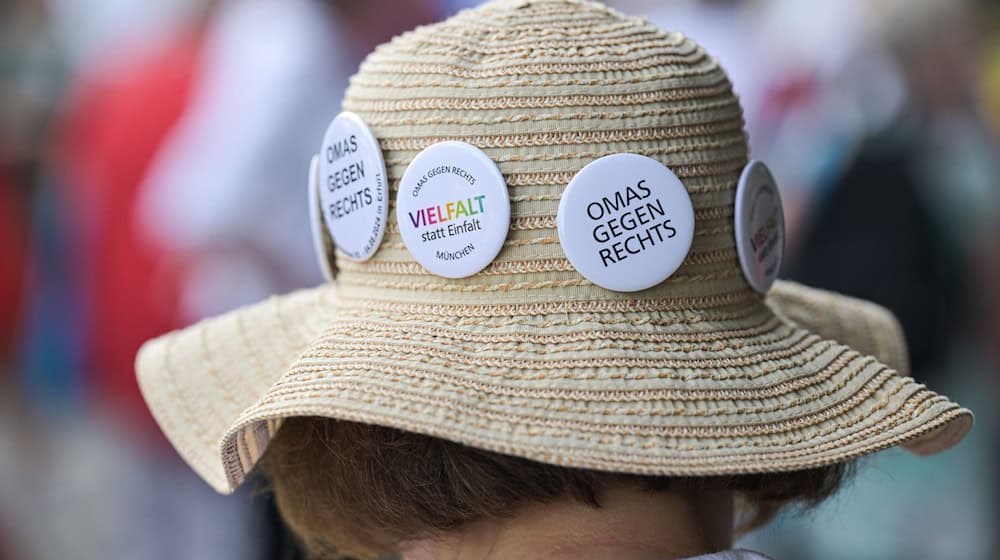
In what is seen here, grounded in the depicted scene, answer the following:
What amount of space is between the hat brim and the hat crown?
0.03m

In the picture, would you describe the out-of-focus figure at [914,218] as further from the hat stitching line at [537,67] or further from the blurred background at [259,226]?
the hat stitching line at [537,67]

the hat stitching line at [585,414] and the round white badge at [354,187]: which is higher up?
the round white badge at [354,187]

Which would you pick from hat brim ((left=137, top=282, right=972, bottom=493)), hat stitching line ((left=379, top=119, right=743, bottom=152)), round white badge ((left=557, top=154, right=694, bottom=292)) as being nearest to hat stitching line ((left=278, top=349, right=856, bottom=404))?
hat brim ((left=137, top=282, right=972, bottom=493))

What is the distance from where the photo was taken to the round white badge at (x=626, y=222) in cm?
103

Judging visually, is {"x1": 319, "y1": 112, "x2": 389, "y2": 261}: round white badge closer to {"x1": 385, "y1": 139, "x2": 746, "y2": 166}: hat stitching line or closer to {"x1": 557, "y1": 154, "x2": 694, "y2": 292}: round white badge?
{"x1": 385, "y1": 139, "x2": 746, "y2": 166}: hat stitching line

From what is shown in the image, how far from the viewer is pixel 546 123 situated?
1.04 metres

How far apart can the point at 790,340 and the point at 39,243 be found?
105 inches

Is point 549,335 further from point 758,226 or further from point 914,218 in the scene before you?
point 914,218

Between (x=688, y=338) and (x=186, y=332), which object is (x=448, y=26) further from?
(x=186, y=332)

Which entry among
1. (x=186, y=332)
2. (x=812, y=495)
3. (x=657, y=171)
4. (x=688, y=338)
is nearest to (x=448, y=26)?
(x=657, y=171)

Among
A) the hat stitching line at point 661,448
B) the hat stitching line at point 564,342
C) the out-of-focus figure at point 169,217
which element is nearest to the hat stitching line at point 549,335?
the hat stitching line at point 564,342

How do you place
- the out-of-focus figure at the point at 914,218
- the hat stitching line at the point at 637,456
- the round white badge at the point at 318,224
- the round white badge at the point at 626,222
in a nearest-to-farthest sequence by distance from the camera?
the hat stitching line at the point at 637,456 → the round white badge at the point at 626,222 → the round white badge at the point at 318,224 → the out-of-focus figure at the point at 914,218

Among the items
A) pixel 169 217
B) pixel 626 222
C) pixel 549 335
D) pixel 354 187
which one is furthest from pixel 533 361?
pixel 169 217

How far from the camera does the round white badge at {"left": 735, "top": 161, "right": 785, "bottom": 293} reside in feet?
3.68
